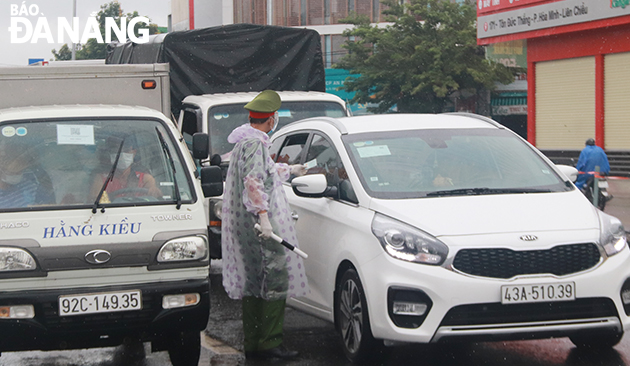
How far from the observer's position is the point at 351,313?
538 cm

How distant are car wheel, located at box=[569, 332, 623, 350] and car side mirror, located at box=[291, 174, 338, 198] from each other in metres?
1.86

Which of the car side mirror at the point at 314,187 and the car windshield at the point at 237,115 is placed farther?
the car windshield at the point at 237,115

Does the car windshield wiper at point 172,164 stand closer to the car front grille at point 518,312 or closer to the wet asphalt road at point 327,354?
the wet asphalt road at point 327,354

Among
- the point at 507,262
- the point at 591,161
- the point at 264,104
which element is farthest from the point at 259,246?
the point at 591,161

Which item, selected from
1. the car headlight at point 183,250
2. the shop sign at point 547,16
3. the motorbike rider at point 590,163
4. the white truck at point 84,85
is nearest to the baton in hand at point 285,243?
the car headlight at point 183,250

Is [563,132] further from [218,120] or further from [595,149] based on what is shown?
[218,120]

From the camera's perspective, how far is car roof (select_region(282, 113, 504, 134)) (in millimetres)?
6254

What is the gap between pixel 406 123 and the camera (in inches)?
250

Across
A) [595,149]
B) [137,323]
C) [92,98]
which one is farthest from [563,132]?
[137,323]

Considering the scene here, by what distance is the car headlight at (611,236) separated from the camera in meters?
5.09

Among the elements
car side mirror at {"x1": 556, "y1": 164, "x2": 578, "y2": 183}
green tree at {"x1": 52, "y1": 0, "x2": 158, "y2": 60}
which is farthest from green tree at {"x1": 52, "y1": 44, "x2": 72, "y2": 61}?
car side mirror at {"x1": 556, "y1": 164, "x2": 578, "y2": 183}

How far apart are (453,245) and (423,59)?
36.4m

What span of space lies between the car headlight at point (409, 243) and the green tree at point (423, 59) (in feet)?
113

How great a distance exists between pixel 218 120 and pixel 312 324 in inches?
153
